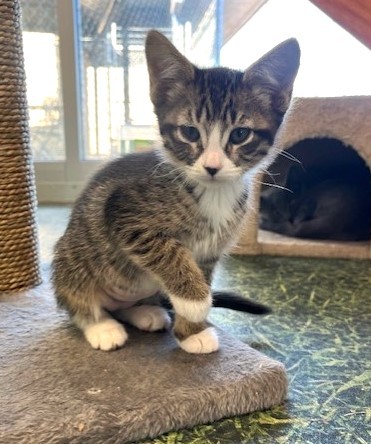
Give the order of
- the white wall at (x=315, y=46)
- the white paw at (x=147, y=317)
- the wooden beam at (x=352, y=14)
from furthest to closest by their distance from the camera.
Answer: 1. the white wall at (x=315, y=46)
2. the wooden beam at (x=352, y=14)
3. the white paw at (x=147, y=317)

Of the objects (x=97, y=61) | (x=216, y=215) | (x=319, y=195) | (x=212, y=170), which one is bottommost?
(x=319, y=195)

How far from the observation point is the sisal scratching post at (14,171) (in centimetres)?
125

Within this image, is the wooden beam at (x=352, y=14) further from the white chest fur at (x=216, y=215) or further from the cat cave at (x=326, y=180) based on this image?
the white chest fur at (x=216, y=215)

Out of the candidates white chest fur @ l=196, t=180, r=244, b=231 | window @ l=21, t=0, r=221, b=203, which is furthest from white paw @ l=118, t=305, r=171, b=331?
window @ l=21, t=0, r=221, b=203

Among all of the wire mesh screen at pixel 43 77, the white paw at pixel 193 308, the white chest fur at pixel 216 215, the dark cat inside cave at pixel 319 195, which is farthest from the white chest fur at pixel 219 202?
the wire mesh screen at pixel 43 77

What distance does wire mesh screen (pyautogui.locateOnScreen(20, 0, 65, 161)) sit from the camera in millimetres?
2582

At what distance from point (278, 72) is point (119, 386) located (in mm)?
646

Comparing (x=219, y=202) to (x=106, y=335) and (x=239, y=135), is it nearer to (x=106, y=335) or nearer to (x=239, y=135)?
(x=239, y=135)

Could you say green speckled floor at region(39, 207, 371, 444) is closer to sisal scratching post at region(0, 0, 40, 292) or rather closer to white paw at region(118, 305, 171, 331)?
white paw at region(118, 305, 171, 331)

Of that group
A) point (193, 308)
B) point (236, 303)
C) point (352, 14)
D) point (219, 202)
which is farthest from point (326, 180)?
point (193, 308)

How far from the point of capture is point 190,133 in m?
0.96

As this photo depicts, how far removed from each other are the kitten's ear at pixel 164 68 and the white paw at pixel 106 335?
46 cm

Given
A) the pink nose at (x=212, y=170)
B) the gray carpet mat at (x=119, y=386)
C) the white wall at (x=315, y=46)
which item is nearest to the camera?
the gray carpet mat at (x=119, y=386)

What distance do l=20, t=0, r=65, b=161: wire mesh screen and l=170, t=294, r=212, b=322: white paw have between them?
6.29ft
